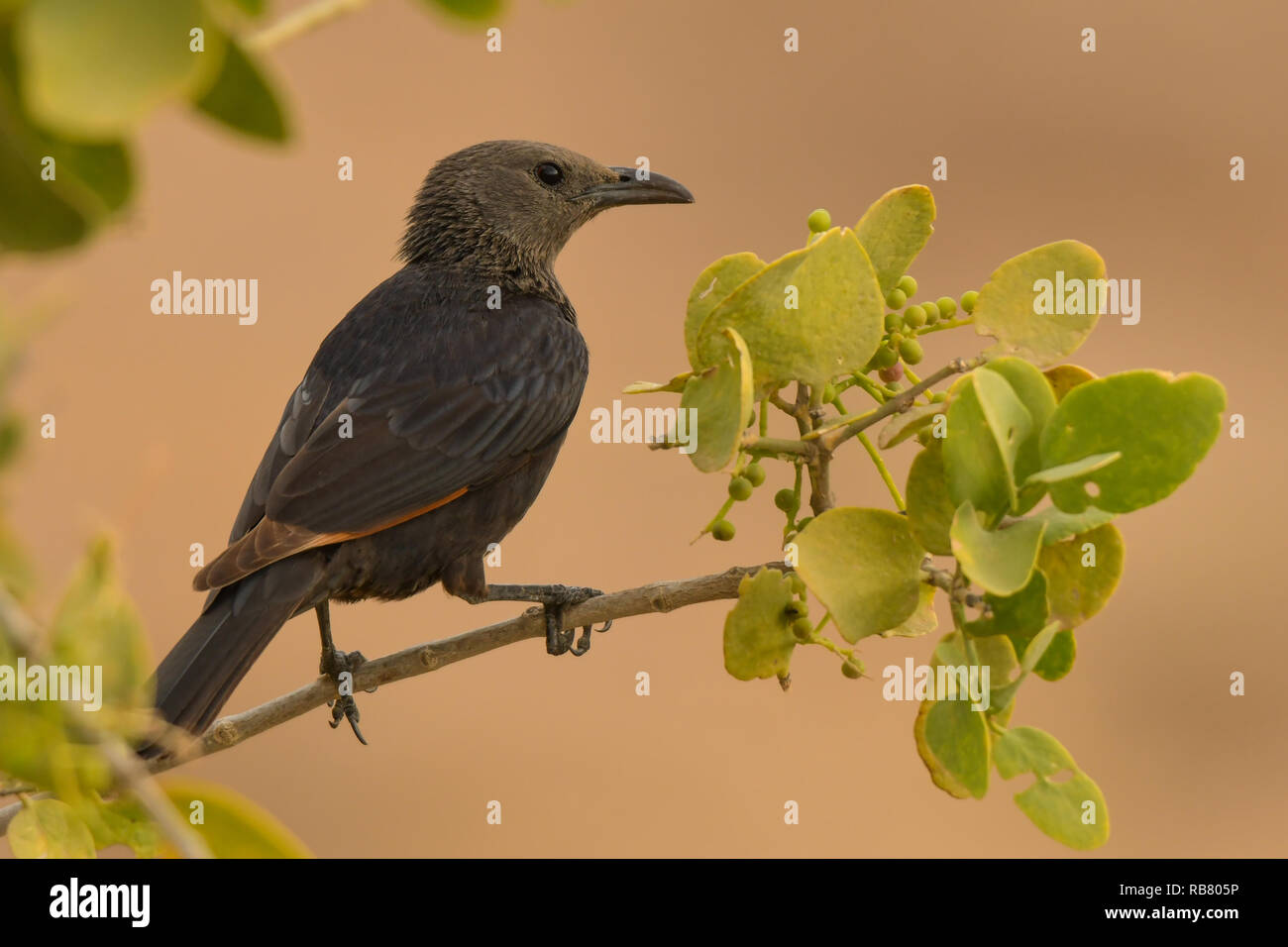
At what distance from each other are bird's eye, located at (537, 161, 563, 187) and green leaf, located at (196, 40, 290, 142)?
152 inches

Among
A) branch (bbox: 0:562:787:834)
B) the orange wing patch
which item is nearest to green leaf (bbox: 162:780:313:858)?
branch (bbox: 0:562:787:834)

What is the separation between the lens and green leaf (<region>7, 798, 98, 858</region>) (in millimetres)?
1184

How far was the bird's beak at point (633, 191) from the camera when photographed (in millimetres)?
4418

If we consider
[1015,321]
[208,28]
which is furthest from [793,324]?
[208,28]

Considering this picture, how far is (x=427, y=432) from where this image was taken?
3.45 meters

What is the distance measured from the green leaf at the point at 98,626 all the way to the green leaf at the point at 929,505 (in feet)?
3.40

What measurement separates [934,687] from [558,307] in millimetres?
2972

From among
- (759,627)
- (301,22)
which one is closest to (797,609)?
(759,627)

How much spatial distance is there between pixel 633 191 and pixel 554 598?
162cm

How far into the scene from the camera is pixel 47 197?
59 centimetres

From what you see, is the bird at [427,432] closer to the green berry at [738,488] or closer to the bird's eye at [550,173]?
the bird's eye at [550,173]

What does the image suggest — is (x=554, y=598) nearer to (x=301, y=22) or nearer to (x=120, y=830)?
(x=120, y=830)

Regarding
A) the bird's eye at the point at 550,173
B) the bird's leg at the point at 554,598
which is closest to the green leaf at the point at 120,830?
the bird's leg at the point at 554,598
